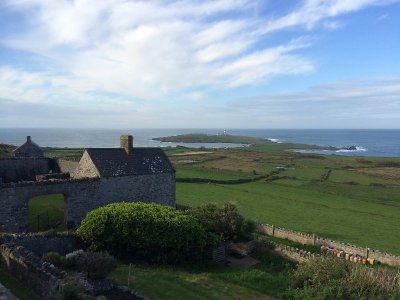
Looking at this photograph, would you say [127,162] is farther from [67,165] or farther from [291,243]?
[291,243]

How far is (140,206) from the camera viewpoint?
73.4ft

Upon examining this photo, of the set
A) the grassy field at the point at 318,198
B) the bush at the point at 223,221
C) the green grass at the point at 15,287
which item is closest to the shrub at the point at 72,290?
the green grass at the point at 15,287

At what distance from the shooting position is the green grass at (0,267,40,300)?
40.9 ft

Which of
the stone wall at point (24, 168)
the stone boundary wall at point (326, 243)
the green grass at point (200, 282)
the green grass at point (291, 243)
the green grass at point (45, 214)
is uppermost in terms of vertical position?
the stone wall at point (24, 168)

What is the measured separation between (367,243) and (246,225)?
1086 cm

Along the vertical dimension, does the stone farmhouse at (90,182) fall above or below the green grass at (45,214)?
above

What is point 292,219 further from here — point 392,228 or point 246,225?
point 246,225

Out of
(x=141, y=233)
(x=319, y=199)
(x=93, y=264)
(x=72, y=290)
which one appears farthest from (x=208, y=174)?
(x=72, y=290)

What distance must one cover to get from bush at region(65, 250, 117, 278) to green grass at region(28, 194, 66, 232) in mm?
11386

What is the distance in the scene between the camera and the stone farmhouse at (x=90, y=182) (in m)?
23.8

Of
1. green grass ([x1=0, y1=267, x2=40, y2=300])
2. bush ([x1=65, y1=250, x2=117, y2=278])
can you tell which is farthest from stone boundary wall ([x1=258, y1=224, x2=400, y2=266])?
green grass ([x1=0, y1=267, x2=40, y2=300])

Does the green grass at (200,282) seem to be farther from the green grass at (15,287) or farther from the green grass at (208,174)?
the green grass at (208,174)

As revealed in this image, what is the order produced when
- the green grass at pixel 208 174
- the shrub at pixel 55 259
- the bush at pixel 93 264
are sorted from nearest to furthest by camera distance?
1. the bush at pixel 93 264
2. the shrub at pixel 55 259
3. the green grass at pixel 208 174

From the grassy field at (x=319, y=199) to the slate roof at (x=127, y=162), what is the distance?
23.5 feet
